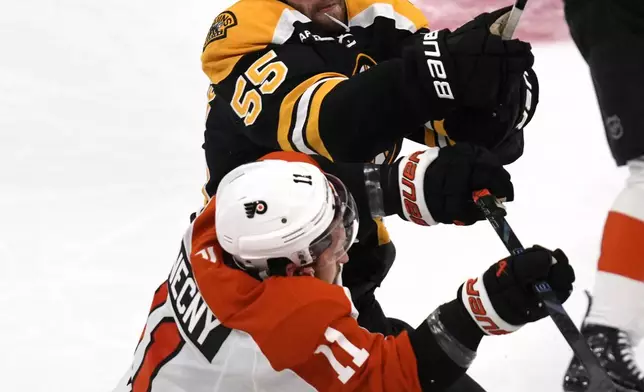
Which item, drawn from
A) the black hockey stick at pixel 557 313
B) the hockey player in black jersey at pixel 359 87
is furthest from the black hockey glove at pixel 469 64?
the black hockey stick at pixel 557 313

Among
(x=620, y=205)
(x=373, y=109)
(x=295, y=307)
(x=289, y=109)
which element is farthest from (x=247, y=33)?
(x=620, y=205)

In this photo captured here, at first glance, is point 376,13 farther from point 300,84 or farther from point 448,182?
point 448,182

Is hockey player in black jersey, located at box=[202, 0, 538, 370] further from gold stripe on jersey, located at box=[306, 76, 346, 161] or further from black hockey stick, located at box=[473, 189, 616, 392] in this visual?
black hockey stick, located at box=[473, 189, 616, 392]

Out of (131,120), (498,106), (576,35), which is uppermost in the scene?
(576,35)

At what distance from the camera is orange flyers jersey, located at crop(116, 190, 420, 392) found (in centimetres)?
108

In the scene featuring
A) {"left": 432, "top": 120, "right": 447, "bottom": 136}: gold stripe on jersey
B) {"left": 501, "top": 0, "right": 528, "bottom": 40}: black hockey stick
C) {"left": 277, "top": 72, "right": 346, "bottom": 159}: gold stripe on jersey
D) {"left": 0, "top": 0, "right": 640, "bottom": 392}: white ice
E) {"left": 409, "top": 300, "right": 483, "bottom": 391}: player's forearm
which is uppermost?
{"left": 501, "top": 0, "right": 528, "bottom": 40}: black hockey stick

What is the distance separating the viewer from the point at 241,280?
111cm

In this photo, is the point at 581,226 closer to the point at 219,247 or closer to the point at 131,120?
the point at 219,247

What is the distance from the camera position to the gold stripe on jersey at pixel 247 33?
4.72 feet

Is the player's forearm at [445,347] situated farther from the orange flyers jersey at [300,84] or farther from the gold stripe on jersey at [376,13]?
the gold stripe on jersey at [376,13]

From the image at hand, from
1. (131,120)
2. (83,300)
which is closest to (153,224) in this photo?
(83,300)

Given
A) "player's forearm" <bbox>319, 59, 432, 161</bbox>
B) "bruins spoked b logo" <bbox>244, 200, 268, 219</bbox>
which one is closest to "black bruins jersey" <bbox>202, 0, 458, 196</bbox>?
"player's forearm" <bbox>319, 59, 432, 161</bbox>

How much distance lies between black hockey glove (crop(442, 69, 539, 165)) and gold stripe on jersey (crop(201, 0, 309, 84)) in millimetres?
304

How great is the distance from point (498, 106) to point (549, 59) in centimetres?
169
